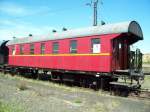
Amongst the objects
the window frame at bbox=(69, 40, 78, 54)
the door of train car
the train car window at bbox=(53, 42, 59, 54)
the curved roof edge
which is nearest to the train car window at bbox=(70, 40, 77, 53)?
the window frame at bbox=(69, 40, 78, 54)

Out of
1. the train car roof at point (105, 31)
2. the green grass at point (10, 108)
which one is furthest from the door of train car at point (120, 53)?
the green grass at point (10, 108)

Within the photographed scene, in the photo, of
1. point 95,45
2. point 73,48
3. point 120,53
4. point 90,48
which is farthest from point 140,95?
point 73,48

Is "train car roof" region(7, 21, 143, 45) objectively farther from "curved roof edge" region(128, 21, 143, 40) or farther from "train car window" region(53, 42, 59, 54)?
"train car window" region(53, 42, 59, 54)

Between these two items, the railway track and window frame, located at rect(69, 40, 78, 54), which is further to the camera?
window frame, located at rect(69, 40, 78, 54)

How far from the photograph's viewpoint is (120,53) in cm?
1642

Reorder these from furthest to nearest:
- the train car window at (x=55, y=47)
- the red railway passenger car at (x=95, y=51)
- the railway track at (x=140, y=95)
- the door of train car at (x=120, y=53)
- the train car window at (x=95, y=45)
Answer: the train car window at (x=55, y=47) → the train car window at (x=95, y=45) → the door of train car at (x=120, y=53) → the red railway passenger car at (x=95, y=51) → the railway track at (x=140, y=95)

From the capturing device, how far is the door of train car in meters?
15.6

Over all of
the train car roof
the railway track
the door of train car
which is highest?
the train car roof

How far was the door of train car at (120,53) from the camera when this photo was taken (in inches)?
615

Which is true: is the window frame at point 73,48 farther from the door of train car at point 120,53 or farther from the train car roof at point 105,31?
the door of train car at point 120,53

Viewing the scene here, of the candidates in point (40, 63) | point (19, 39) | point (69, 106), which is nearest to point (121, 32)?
point (69, 106)

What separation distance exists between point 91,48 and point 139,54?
271 centimetres

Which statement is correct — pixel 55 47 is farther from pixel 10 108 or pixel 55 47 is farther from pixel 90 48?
pixel 10 108

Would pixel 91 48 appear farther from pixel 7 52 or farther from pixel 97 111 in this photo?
pixel 7 52
